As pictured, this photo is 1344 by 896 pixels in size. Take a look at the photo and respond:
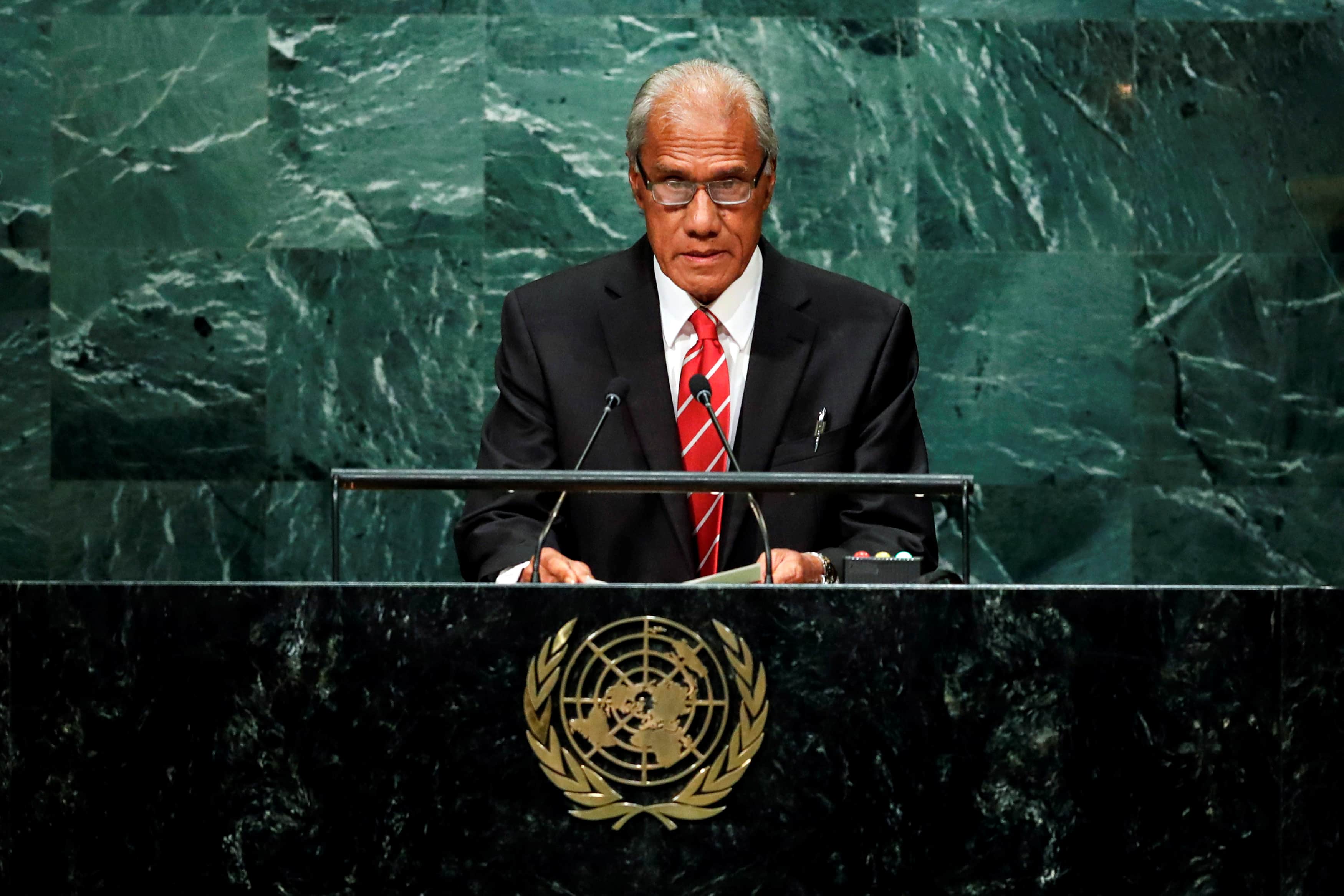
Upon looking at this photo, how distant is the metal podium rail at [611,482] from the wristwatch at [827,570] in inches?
21.5

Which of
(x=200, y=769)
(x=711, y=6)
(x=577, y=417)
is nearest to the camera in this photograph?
(x=200, y=769)

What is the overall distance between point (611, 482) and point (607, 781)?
1.26 ft

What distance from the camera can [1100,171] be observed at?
488 cm

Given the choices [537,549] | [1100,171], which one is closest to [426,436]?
[1100,171]

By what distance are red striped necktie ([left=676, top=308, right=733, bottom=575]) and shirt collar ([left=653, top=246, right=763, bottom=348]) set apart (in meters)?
0.07

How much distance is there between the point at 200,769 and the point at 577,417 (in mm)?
1398

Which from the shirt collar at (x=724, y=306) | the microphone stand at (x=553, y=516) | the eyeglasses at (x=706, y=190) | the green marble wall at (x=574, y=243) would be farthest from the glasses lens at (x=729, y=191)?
the green marble wall at (x=574, y=243)

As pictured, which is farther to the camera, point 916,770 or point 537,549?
point 537,549

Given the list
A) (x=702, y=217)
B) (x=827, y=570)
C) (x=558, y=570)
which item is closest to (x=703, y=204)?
(x=702, y=217)

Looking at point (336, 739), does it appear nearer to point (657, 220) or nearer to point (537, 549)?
point (537, 549)

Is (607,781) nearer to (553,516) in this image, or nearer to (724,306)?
(553,516)

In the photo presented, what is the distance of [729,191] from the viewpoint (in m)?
3.20

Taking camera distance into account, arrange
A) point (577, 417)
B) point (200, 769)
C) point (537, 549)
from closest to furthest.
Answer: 1. point (200, 769)
2. point (537, 549)
3. point (577, 417)

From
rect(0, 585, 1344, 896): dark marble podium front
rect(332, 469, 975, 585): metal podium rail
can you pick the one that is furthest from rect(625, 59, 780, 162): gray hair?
rect(0, 585, 1344, 896): dark marble podium front
